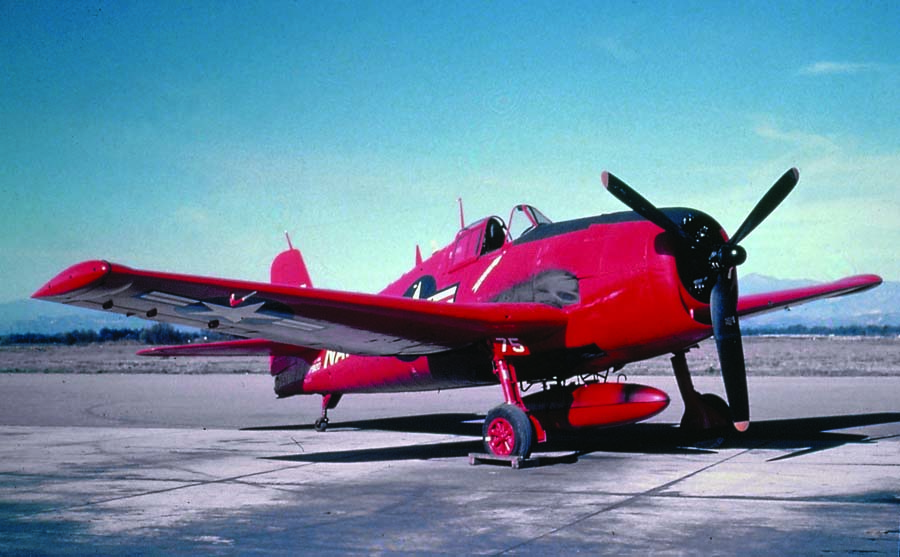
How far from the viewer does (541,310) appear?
9844mm

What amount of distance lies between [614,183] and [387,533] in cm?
500

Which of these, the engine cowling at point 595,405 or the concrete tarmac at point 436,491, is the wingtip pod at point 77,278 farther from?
the engine cowling at point 595,405

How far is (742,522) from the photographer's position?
5945 mm

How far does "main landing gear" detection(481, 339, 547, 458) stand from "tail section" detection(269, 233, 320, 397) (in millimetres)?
4857

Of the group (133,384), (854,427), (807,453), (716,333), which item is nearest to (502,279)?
(716,333)

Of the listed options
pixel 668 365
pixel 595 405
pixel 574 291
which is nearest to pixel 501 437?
pixel 595 405

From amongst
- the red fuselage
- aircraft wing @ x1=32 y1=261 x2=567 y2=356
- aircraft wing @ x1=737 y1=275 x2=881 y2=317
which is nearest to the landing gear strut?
the red fuselage

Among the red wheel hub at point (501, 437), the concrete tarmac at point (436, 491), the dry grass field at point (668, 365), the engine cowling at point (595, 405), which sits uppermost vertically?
the dry grass field at point (668, 365)

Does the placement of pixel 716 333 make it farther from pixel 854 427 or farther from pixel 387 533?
pixel 854 427

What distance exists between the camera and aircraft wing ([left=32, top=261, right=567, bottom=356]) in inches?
312

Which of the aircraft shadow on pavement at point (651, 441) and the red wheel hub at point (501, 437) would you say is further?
the aircraft shadow on pavement at point (651, 441)

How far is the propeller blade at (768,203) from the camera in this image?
9.21 meters

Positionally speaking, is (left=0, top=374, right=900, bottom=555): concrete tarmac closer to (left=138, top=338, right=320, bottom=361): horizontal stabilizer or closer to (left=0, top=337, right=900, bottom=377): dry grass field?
(left=138, top=338, right=320, bottom=361): horizontal stabilizer

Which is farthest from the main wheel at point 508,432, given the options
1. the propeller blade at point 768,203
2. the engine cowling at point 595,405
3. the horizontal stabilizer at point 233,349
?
the horizontal stabilizer at point 233,349
